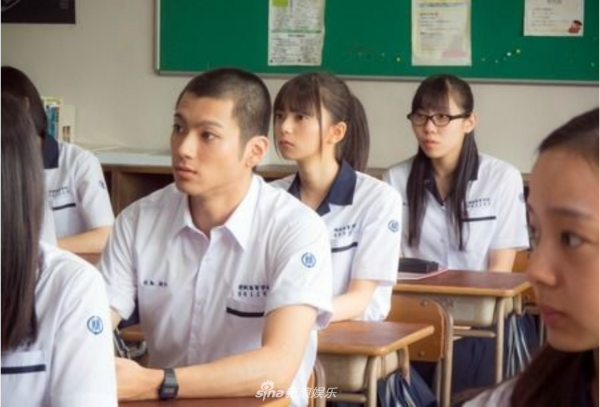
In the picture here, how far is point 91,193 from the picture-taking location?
4.33 m

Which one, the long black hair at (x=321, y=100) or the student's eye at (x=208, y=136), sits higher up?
the long black hair at (x=321, y=100)

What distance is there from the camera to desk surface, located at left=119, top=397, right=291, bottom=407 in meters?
2.05

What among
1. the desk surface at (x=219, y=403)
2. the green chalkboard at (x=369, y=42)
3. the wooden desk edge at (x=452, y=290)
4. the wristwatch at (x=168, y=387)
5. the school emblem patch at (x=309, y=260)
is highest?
the green chalkboard at (x=369, y=42)

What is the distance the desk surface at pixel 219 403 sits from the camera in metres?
2.05

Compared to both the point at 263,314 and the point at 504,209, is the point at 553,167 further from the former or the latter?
the point at 504,209

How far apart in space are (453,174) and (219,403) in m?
2.58

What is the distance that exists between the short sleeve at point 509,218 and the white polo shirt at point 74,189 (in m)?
1.49

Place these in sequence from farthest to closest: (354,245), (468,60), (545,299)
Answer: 1. (468,60)
2. (354,245)
3. (545,299)

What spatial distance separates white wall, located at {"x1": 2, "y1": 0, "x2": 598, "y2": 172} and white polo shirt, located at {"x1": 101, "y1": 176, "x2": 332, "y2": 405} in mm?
3170

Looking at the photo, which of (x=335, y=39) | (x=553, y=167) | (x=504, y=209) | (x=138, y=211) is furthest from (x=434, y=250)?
(x=553, y=167)

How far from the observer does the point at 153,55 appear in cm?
604

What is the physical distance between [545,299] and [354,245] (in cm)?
242

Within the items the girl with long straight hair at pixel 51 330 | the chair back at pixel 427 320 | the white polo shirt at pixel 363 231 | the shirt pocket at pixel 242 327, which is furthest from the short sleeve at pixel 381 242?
the girl with long straight hair at pixel 51 330

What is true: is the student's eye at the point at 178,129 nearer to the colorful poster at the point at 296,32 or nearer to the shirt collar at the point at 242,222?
the shirt collar at the point at 242,222
